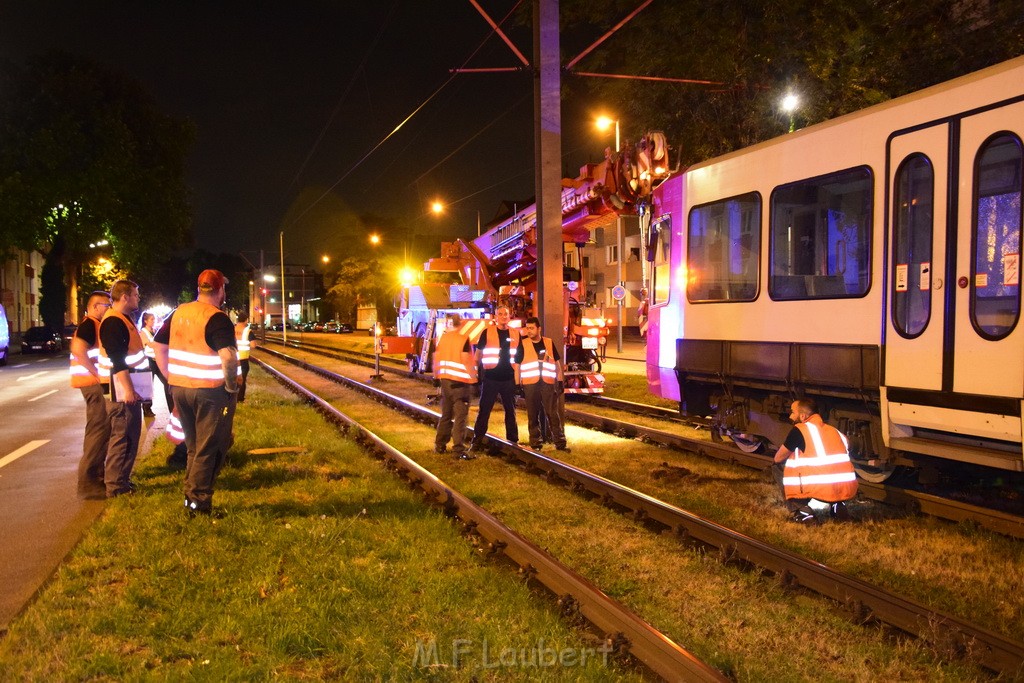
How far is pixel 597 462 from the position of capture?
9.58m

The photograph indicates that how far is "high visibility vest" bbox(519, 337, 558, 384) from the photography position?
33.2 feet

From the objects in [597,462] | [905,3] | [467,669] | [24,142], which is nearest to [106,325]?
[467,669]

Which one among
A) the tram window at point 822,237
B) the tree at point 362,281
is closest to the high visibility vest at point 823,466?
the tram window at point 822,237

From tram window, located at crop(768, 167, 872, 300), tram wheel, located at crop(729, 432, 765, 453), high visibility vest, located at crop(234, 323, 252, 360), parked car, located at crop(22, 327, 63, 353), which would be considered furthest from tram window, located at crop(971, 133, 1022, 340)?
parked car, located at crop(22, 327, 63, 353)

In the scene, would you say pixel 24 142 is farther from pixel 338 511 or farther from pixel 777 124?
pixel 338 511

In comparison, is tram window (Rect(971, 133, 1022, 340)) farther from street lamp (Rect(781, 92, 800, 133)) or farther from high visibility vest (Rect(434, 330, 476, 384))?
street lamp (Rect(781, 92, 800, 133))

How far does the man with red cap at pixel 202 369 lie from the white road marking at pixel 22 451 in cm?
482

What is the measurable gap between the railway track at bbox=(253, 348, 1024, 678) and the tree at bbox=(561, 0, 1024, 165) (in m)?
9.98

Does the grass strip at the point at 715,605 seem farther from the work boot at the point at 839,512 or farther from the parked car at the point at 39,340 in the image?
the parked car at the point at 39,340

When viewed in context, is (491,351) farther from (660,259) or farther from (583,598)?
(583,598)

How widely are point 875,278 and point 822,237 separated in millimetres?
797

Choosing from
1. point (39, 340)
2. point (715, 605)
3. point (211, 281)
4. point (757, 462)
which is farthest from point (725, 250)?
point (39, 340)

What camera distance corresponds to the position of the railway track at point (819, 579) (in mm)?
4020

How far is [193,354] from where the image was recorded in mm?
6137
